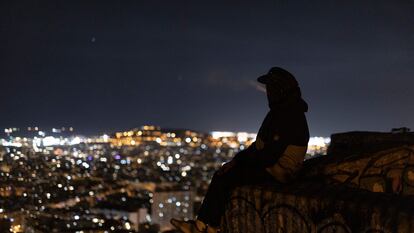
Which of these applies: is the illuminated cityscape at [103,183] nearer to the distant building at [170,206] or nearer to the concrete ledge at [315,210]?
the distant building at [170,206]

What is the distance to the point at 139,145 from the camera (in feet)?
294

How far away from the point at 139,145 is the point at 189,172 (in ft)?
115

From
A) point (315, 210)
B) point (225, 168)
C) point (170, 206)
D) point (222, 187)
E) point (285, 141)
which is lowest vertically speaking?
point (315, 210)

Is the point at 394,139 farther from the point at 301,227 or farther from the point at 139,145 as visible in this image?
the point at 139,145

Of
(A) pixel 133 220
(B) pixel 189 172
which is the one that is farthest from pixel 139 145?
(A) pixel 133 220

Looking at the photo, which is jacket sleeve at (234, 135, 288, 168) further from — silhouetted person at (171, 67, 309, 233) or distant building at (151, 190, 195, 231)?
distant building at (151, 190, 195, 231)

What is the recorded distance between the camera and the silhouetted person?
3.02m

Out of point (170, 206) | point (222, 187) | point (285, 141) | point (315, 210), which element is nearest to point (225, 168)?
point (222, 187)

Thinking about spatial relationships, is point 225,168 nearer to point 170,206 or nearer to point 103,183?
point 170,206

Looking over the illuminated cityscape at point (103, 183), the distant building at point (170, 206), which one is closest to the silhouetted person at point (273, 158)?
the illuminated cityscape at point (103, 183)

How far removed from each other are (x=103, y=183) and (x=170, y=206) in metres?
11.3

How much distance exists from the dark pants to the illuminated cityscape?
256 cm

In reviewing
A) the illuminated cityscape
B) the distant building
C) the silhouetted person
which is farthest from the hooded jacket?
the distant building

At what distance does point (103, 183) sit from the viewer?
4569 cm
